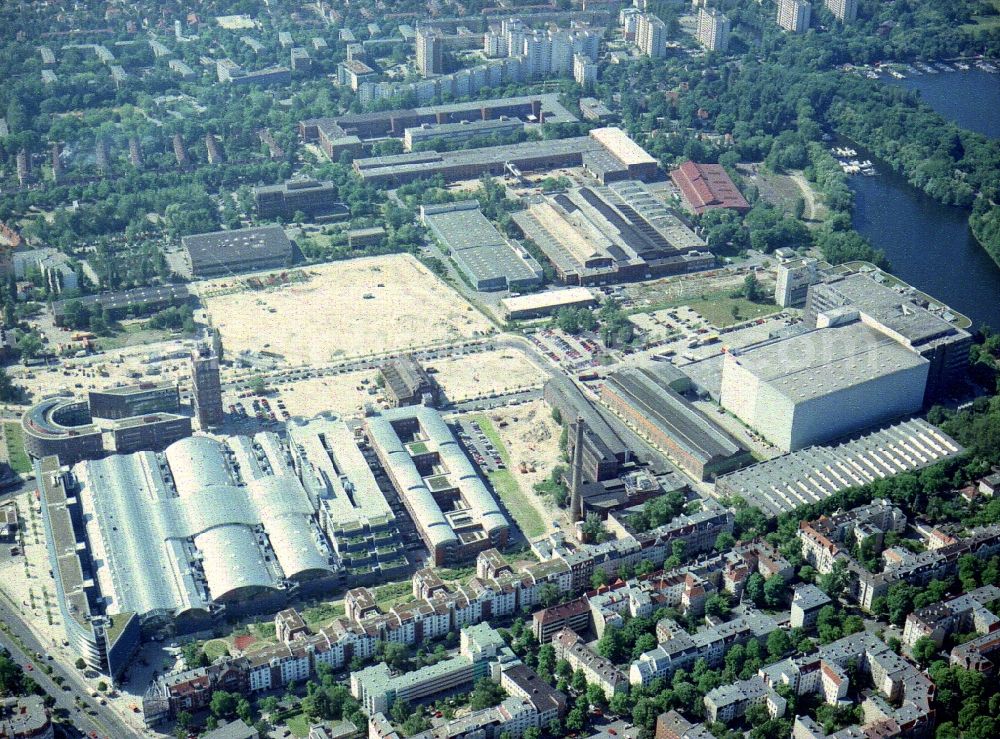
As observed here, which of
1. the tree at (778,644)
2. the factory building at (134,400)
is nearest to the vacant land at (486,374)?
the factory building at (134,400)

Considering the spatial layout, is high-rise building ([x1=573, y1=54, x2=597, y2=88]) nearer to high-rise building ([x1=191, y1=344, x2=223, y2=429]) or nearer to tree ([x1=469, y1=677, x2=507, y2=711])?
high-rise building ([x1=191, y1=344, x2=223, y2=429])

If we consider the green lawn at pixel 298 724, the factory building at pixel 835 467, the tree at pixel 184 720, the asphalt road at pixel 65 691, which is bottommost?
the green lawn at pixel 298 724

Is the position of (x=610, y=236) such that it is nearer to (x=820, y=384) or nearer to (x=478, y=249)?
(x=478, y=249)

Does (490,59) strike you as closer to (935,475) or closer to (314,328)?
(314,328)

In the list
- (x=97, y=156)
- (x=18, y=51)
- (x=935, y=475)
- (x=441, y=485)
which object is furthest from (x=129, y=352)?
(x=18, y=51)

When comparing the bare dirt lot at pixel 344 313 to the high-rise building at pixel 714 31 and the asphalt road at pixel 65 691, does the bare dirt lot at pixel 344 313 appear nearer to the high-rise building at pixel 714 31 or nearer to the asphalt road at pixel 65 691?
the asphalt road at pixel 65 691

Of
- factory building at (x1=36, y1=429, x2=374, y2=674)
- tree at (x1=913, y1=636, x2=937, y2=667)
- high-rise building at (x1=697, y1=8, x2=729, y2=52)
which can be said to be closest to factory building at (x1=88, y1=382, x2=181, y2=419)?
factory building at (x1=36, y1=429, x2=374, y2=674)
